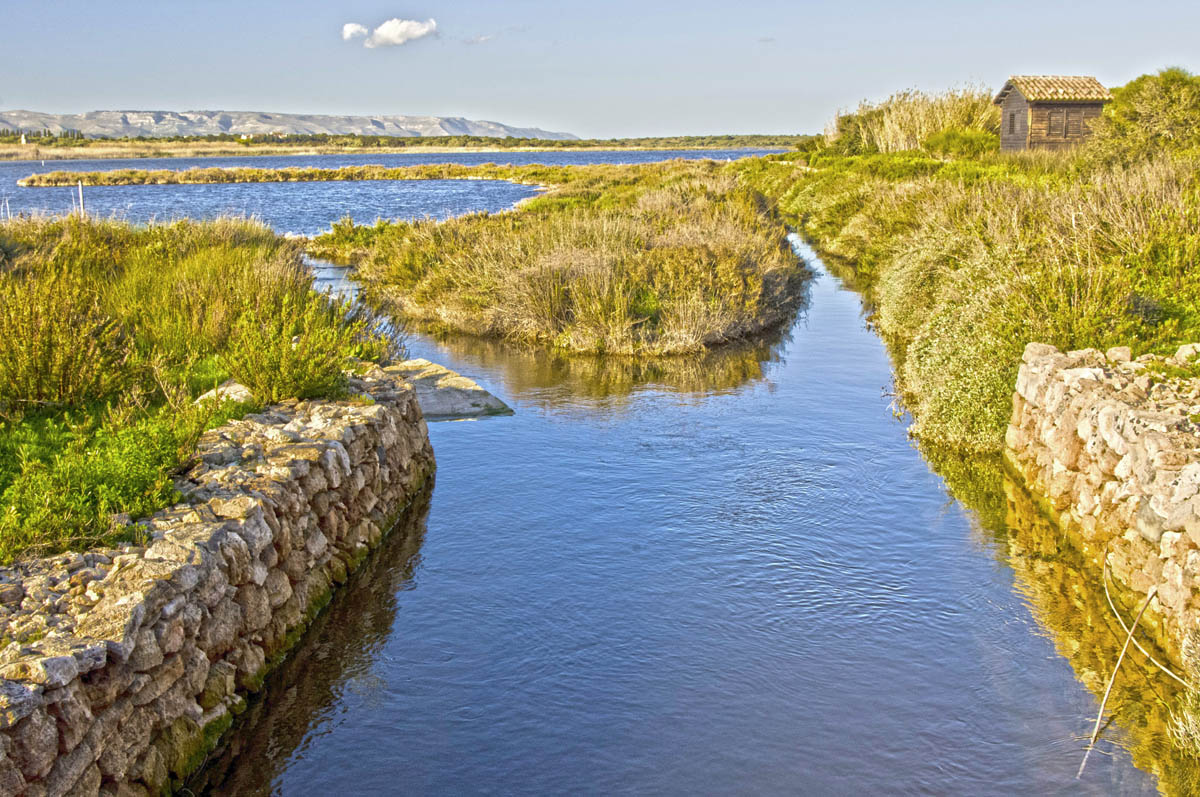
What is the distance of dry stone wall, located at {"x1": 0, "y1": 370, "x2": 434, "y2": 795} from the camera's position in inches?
182

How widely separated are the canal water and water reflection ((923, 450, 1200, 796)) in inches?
1.4

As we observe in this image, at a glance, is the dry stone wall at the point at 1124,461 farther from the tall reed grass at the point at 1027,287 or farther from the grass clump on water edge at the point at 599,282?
the grass clump on water edge at the point at 599,282

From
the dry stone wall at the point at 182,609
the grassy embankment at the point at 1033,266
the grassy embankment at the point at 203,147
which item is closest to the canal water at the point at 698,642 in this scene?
the dry stone wall at the point at 182,609

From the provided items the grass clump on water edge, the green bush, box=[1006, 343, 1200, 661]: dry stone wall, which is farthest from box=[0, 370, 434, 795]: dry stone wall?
the green bush

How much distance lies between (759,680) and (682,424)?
21.9ft

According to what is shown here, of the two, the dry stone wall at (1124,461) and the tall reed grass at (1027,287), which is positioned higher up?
the tall reed grass at (1027,287)

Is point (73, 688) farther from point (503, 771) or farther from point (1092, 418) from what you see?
point (1092, 418)

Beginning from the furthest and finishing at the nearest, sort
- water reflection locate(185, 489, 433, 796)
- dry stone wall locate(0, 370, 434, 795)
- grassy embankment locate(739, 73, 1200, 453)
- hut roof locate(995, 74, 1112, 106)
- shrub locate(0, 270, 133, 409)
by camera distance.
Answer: hut roof locate(995, 74, 1112, 106), grassy embankment locate(739, 73, 1200, 453), shrub locate(0, 270, 133, 409), water reflection locate(185, 489, 433, 796), dry stone wall locate(0, 370, 434, 795)

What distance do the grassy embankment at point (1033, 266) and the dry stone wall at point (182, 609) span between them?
23.8ft

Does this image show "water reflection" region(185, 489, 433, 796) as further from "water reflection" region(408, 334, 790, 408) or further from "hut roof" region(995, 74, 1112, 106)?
"hut roof" region(995, 74, 1112, 106)

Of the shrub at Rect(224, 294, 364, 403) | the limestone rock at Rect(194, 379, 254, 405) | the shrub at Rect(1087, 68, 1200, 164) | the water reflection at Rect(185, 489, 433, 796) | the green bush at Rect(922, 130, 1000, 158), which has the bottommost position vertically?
the water reflection at Rect(185, 489, 433, 796)

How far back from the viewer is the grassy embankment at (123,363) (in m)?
6.49

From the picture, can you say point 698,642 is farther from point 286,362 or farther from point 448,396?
point 448,396

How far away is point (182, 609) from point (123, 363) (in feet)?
16.1
